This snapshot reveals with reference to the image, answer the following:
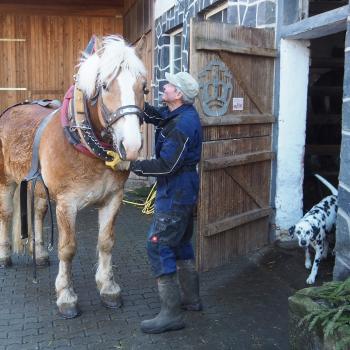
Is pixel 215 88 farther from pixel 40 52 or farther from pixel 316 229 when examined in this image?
pixel 40 52

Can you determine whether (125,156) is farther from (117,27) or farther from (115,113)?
(117,27)

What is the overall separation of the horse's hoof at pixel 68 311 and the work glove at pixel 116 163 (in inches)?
46.2

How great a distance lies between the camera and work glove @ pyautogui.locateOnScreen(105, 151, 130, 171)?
3607 millimetres

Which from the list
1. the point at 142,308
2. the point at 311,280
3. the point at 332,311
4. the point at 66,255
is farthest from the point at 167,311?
the point at 311,280

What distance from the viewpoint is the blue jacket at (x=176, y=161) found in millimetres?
3498

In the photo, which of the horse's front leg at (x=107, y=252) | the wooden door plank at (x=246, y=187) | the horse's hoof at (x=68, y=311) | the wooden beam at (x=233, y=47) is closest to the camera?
the horse's hoof at (x=68, y=311)

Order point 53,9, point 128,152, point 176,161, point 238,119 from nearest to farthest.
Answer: point 128,152
point 176,161
point 238,119
point 53,9

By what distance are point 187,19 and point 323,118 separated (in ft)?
8.33

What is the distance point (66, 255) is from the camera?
396 cm

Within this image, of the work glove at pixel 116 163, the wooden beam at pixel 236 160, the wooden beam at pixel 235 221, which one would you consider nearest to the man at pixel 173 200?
the work glove at pixel 116 163

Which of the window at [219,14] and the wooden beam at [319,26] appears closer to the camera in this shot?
the wooden beam at [319,26]

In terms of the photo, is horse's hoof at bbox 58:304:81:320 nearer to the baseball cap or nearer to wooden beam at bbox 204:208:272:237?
wooden beam at bbox 204:208:272:237

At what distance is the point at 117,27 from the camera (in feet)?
42.0

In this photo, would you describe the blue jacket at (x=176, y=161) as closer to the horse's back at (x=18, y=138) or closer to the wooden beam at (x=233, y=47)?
the wooden beam at (x=233, y=47)
